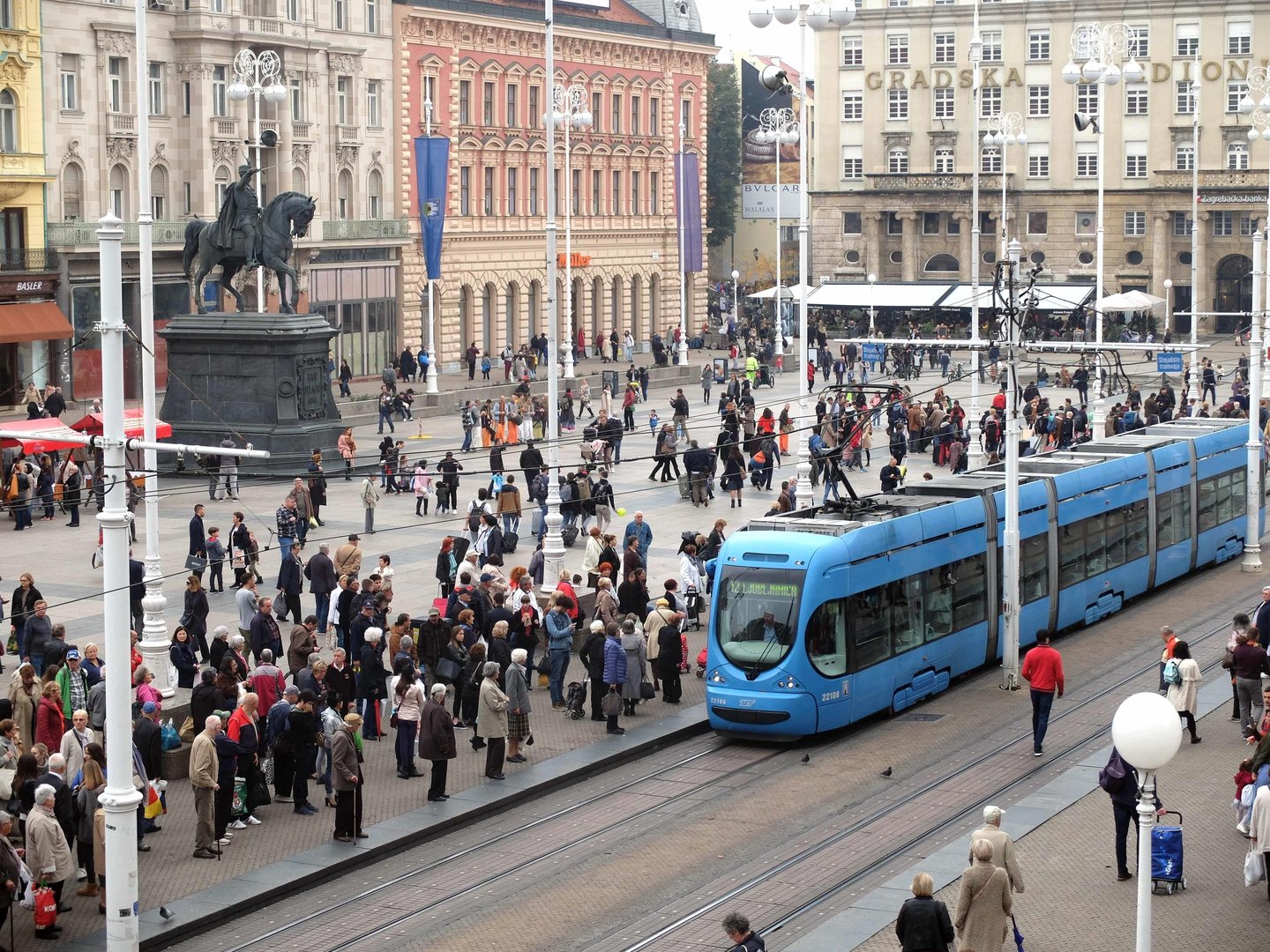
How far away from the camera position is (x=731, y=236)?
463ft

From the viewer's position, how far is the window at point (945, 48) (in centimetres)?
11300

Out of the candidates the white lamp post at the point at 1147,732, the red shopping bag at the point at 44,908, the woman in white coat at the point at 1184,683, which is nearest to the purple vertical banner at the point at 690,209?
the woman in white coat at the point at 1184,683

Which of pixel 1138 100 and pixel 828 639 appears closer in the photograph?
pixel 828 639

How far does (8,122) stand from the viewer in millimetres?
63844

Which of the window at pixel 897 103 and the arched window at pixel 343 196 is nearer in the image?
the arched window at pixel 343 196

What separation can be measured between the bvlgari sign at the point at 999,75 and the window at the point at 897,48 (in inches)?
20.4

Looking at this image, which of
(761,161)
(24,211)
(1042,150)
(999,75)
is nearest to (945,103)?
(999,75)

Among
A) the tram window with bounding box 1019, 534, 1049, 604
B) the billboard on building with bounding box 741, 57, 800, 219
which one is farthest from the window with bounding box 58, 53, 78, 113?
the billboard on building with bounding box 741, 57, 800, 219

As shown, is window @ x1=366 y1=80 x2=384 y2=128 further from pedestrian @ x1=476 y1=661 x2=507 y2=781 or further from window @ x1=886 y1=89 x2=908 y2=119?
pedestrian @ x1=476 y1=661 x2=507 y2=781

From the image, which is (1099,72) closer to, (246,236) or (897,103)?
(246,236)

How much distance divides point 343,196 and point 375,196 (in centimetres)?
244

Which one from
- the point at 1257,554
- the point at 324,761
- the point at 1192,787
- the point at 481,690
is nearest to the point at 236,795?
the point at 324,761

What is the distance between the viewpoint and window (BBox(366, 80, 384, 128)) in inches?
3162

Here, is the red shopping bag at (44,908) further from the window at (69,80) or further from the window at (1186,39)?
the window at (1186,39)
